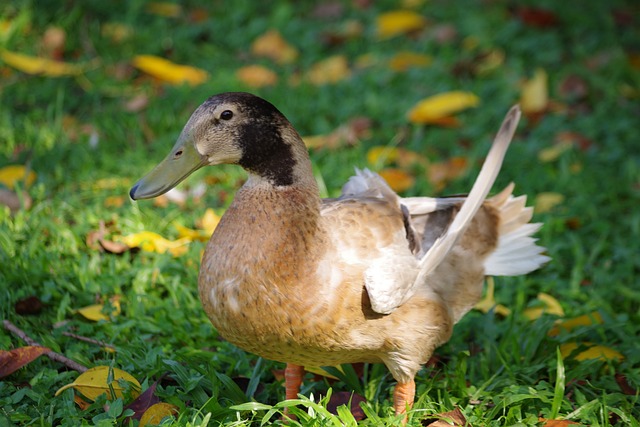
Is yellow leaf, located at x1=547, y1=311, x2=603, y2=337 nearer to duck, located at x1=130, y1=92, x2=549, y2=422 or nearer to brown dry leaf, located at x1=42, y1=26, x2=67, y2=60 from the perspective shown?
duck, located at x1=130, y1=92, x2=549, y2=422

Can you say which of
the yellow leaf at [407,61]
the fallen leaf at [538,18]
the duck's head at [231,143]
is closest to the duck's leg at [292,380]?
the duck's head at [231,143]

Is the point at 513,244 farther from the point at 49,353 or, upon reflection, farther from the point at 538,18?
the point at 538,18

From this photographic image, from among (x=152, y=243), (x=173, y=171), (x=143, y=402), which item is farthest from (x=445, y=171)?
(x=143, y=402)

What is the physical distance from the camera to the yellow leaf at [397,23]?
643 centimetres

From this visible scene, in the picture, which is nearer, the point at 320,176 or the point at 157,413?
the point at 157,413

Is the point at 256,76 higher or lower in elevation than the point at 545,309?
higher

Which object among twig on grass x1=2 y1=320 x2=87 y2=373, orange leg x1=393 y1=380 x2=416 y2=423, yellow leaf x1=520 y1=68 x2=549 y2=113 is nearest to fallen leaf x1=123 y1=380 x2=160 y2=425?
twig on grass x1=2 y1=320 x2=87 y2=373

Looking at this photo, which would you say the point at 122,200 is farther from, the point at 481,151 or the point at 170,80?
the point at 481,151

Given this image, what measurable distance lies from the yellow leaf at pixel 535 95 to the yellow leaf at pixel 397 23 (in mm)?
1191

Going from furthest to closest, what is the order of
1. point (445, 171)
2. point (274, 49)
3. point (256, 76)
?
point (274, 49)
point (256, 76)
point (445, 171)

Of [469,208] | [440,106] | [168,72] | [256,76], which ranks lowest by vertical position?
[440,106]

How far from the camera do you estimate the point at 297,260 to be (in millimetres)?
2727

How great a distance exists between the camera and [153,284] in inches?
145

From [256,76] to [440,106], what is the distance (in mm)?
1302
